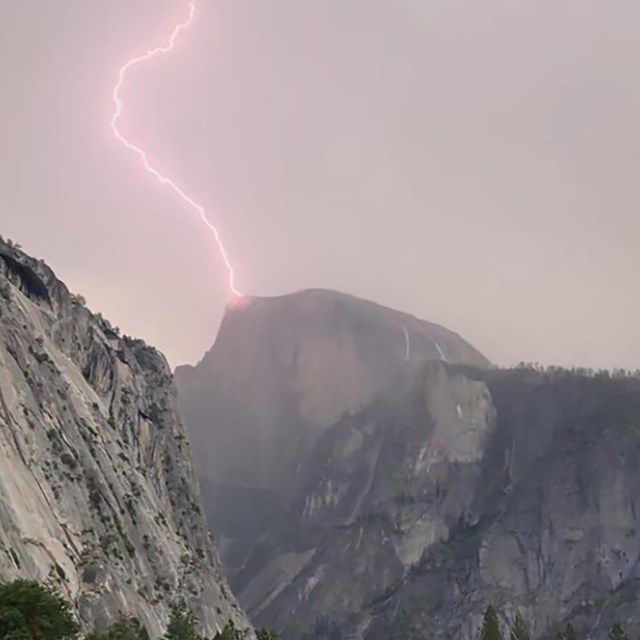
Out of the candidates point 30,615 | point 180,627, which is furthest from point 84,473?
point 30,615

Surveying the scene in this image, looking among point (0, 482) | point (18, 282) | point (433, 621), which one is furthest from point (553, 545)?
point (0, 482)

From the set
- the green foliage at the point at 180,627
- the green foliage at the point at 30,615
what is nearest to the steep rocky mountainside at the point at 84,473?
the green foliage at the point at 180,627

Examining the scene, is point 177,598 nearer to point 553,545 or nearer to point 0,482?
point 0,482

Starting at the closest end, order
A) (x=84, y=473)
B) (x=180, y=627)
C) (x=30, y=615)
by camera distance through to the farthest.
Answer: (x=30, y=615)
(x=180, y=627)
(x=84, y=473)

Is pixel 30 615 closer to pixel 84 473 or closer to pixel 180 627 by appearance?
pixel 180 627

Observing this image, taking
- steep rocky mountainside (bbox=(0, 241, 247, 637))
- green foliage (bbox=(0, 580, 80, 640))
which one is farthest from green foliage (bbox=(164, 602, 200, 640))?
green foliage (bbox=(0, 580, 80, 640))

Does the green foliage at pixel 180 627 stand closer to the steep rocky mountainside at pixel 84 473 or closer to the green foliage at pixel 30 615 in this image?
the steep rocky mountainside at pixel 84 473
